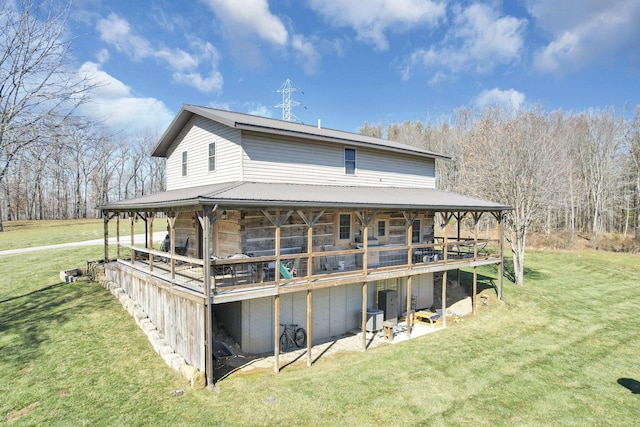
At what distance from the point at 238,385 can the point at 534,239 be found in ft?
114

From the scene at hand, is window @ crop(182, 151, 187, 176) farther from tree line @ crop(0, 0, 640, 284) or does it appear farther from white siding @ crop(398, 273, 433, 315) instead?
white siding @ crop(398, 273, 433, 315)

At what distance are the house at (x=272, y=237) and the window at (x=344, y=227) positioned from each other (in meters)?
0.05

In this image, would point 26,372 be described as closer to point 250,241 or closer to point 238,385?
point 238,385

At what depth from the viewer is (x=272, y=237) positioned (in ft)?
41.7

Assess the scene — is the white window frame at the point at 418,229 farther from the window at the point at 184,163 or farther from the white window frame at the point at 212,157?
the window at the point at 184,163

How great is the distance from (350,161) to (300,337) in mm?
8051

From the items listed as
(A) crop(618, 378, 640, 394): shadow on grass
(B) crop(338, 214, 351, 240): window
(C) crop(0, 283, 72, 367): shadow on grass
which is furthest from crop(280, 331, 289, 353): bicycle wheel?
(A) crop(618, 378, 640, 394): shadow on grass

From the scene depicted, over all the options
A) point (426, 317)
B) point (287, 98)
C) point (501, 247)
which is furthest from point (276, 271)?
point (287, 98)

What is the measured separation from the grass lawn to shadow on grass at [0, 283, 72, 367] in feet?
0.17

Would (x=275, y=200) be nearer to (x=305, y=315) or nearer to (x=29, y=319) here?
(x=305, y=315)

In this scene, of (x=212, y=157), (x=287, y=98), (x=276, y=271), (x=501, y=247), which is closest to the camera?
(x=276, y=271)

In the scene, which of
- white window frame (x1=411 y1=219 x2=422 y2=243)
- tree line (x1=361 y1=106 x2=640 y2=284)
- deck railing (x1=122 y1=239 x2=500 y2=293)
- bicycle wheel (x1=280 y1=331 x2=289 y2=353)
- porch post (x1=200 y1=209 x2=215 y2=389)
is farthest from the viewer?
tree line (x1=361 y1=106 x2=640 y2=284)

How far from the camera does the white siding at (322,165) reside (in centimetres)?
1317

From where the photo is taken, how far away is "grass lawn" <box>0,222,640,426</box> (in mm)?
7965
